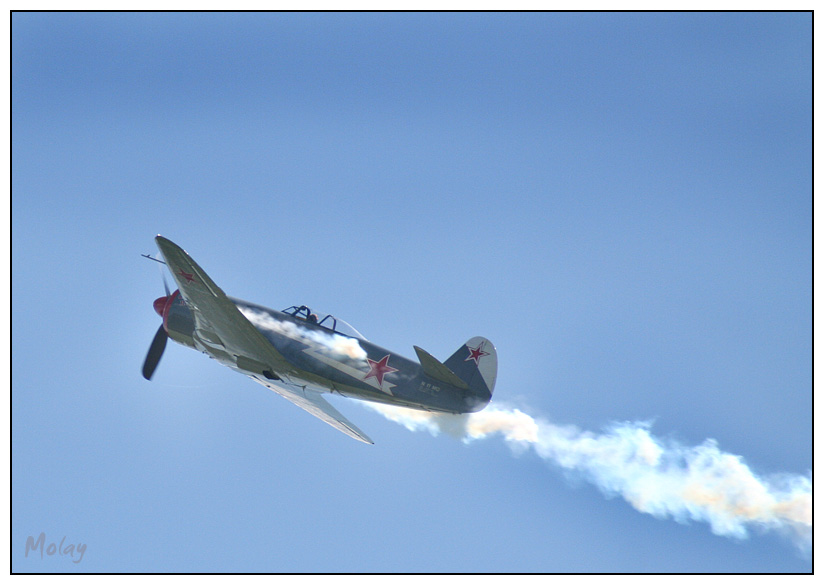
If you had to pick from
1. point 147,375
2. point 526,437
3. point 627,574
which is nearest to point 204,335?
point 147,375

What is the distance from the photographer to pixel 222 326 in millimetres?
16047

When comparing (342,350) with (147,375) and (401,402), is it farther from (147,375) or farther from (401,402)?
(147,375)

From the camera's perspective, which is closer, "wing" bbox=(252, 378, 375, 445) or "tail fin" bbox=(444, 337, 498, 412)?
"tail fin" bbox=(444, 337, 498, 412)

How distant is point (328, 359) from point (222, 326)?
2.45 m

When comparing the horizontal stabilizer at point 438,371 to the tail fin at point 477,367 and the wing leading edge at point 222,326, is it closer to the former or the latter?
the tail fin at point 477,367

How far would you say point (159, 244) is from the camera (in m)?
13.9

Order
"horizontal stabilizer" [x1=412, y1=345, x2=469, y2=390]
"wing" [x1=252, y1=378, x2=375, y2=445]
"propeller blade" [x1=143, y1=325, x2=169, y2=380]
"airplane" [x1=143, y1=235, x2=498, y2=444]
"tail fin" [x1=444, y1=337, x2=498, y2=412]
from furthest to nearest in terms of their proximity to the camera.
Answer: "propeller blade" [x1=143, y1=325, x2=169, y2=380] → "wing" [x1=252, y1=378, x2=375, y2=445] → "tail fin" [x1=444, y1=337, x2=498, y2=412] → "airplane" [x1=143, y1=235, x2=498, y2=444] → "horizontal stabilizer" [x1=412, y1=345, x2=469, y2=390]

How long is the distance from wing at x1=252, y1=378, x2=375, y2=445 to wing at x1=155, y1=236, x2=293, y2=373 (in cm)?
168

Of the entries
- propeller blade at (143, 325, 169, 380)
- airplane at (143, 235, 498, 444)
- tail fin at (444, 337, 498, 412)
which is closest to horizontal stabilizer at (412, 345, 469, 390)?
airplane at (143, 235, 498, 444)

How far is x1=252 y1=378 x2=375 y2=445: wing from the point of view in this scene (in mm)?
18531

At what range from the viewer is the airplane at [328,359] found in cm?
1598

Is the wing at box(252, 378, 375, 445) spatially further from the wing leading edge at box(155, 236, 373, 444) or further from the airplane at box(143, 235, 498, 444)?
the airplane at box(143, 235, 498, 444)

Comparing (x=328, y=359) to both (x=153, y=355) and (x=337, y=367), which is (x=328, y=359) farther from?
(x=153, y=355)

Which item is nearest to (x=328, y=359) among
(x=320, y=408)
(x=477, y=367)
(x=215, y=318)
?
(x=215, y=318)
